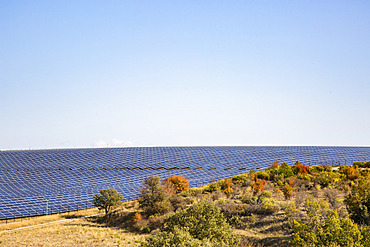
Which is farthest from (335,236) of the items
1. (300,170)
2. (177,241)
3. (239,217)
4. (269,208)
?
(300,170)

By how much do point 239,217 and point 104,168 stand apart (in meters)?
36.7

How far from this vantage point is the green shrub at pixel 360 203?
2303 cm

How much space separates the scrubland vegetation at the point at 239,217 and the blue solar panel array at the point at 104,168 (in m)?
7.15

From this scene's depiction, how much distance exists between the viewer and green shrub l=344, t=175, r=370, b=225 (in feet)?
75.6

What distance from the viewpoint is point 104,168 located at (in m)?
60.6

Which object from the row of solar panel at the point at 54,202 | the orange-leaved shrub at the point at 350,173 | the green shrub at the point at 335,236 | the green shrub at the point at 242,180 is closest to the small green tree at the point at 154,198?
the row of solar panel at the point at 54,202

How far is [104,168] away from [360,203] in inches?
1834

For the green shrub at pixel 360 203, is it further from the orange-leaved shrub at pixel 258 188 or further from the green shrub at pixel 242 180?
the green shrub at pixel 242 180

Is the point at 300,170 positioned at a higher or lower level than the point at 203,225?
higher

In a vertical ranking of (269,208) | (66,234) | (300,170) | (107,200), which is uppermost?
(300,170)

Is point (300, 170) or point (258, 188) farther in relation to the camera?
point (300, 170)

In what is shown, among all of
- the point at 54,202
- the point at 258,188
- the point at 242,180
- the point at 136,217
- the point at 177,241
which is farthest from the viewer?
the point at 242,180

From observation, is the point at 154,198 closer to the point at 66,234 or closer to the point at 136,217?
the point at 136,217

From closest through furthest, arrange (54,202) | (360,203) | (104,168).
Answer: (360,203) < (54,202) < (104,168)
